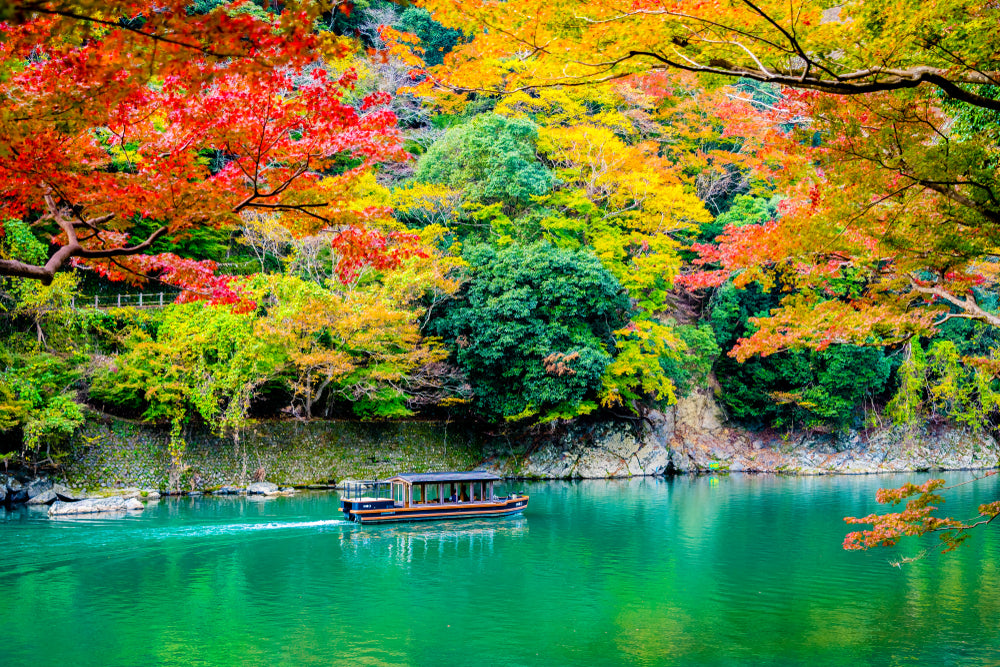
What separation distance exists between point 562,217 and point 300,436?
1165 centimetres

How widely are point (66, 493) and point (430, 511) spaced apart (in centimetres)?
966

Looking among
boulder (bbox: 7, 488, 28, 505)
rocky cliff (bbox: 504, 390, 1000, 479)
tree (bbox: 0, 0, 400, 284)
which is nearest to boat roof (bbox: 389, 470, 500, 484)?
rocky cliff (bbox: 504, 390, 1000, 479)

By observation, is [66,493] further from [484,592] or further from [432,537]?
[484,592]

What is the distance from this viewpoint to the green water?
27.6 ft

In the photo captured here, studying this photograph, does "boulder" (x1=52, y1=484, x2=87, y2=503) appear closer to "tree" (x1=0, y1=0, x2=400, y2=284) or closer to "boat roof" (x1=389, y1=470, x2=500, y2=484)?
"boat roof" (x1=389, y1=470, x2=500, y2=484)

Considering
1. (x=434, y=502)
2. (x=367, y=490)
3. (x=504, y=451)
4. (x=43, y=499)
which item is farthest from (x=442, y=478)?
(x=43, y=499)

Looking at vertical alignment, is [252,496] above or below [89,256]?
below

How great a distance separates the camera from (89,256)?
560cm

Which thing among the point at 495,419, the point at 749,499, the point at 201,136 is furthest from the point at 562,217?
the point at 201,136

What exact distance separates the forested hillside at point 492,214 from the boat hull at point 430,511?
5363 mm

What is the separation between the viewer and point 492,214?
2589 cm

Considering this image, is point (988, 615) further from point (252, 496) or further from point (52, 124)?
point (252, 496)

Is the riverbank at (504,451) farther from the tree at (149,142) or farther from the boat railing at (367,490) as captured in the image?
the tree at (149,142)

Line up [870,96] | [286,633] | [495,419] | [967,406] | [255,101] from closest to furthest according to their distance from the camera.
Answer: [255,101]
[870,96]
[286,633]
[495,419]
[967,406]
